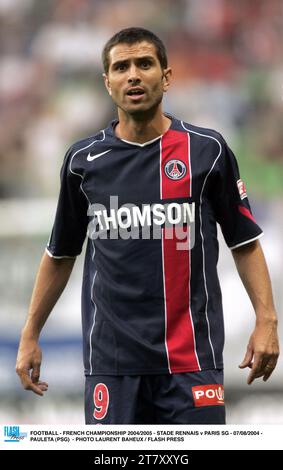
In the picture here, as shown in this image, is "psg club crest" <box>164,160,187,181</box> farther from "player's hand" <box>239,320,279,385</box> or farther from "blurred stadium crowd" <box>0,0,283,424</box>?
"blurred stadium crowd" <box>0,0,283,424</box>

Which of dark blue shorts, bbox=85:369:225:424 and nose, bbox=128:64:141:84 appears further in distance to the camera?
nose, bbox=128:64:141:84

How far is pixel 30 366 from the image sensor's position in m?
3.85

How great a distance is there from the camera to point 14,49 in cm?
848

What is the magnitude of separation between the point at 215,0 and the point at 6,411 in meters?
3.66

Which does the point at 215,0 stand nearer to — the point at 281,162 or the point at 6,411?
the point at 281,162

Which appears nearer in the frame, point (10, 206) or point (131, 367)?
point (131, 367)

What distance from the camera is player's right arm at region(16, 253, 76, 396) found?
3.84 meters

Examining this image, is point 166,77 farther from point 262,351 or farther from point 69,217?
point 262,351

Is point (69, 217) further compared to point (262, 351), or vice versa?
point (69, 217)

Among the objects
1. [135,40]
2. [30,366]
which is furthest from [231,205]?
[30,366]

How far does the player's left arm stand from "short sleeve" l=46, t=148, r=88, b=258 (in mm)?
603

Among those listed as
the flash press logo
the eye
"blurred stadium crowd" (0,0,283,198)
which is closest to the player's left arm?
the eye

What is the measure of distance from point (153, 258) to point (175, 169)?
35 cm

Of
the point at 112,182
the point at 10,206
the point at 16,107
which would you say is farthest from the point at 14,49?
the point at 112,182
